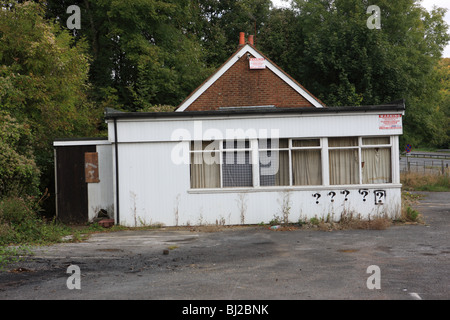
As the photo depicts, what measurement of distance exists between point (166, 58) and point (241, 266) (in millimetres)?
23475

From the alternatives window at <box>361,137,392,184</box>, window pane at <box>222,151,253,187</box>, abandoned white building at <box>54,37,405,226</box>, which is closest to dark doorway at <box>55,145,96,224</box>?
abandoned white building at <box>54,37,405,226</box>

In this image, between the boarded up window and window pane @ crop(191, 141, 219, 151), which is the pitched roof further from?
the boarded up window

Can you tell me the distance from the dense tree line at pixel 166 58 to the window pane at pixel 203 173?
5.02 meters

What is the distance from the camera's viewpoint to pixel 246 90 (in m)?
20.5

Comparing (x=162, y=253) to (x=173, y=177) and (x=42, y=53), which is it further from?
(x=42, y=53)

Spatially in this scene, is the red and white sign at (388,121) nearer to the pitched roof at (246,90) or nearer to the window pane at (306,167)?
the window pane at (306,167)

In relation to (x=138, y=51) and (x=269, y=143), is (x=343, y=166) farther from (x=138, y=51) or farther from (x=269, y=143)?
(x=138, y=51)

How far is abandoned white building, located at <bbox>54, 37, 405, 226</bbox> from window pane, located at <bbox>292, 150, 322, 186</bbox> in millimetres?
31

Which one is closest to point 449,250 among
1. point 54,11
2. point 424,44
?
point 54,11

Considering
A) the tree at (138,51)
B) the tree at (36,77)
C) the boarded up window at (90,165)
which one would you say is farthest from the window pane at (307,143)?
the tree at (138,51)

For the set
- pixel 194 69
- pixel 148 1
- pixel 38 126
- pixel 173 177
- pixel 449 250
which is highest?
pixel 148 1

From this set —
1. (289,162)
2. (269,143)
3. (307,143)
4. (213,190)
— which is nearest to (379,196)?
(307,143)

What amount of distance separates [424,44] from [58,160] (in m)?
36.3

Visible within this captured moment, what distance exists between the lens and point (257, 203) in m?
14.7
